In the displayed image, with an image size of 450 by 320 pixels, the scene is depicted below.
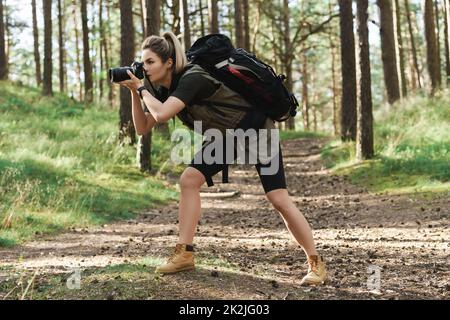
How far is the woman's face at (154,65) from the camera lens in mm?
4426

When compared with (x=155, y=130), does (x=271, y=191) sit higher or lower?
lower

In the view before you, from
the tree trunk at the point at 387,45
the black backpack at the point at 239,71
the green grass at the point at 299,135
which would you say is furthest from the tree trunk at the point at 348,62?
the black backpack at the point at 239,71

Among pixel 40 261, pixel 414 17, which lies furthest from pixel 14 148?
pixel 414 17

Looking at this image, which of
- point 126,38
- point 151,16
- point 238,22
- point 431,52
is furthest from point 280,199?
point 431,52

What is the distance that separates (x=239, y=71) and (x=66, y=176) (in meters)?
7.18

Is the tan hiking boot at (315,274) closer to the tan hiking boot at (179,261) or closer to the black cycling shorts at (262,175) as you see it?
the black cycling shorts at (262,175)

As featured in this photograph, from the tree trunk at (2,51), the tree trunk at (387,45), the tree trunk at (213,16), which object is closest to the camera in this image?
the tree trunk at (387,45)

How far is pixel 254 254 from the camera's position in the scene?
6.25m

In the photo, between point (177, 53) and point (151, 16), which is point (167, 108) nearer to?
point (177, 53)

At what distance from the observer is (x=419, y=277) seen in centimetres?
514

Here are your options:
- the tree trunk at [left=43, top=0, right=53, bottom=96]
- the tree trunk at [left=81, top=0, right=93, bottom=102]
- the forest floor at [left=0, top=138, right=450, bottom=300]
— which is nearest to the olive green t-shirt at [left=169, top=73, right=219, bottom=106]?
the forest floor at [left=0, top=138, right=450, bottom=300]

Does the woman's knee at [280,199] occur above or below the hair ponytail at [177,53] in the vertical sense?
below

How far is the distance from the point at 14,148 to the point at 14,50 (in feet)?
122
